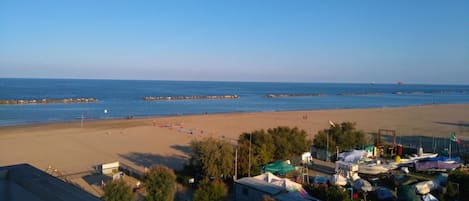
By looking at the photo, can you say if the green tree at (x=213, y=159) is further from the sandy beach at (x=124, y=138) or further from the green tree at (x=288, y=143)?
the green tree at (x=288, y=143)

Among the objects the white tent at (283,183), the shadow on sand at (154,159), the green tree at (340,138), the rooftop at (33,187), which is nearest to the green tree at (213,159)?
the white tent at (283,183)

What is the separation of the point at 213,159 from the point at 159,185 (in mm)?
3431

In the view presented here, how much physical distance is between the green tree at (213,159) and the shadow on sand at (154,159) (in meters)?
2.56

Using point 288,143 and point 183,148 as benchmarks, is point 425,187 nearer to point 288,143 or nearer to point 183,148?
point 288,143

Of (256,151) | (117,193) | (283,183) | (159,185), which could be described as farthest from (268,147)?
(117,193)

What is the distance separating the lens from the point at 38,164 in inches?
717

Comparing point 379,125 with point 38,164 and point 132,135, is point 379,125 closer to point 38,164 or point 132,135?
point 132,135

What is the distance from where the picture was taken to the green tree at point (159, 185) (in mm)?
11945

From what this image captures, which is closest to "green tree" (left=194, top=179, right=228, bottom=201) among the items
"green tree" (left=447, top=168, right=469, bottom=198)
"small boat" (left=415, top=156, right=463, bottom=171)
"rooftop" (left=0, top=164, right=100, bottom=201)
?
"green tree" (left=447, top=168, right=469, bottom=198)

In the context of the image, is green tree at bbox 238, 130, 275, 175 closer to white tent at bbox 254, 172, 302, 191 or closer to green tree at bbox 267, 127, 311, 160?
green tree at bbox 267, 127, 311, 160

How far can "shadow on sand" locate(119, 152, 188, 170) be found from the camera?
18.7 meters

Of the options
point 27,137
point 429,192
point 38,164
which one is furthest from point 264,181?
point 27,137

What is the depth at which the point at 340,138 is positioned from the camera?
21.3 meters

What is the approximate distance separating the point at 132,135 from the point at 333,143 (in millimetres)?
15204
